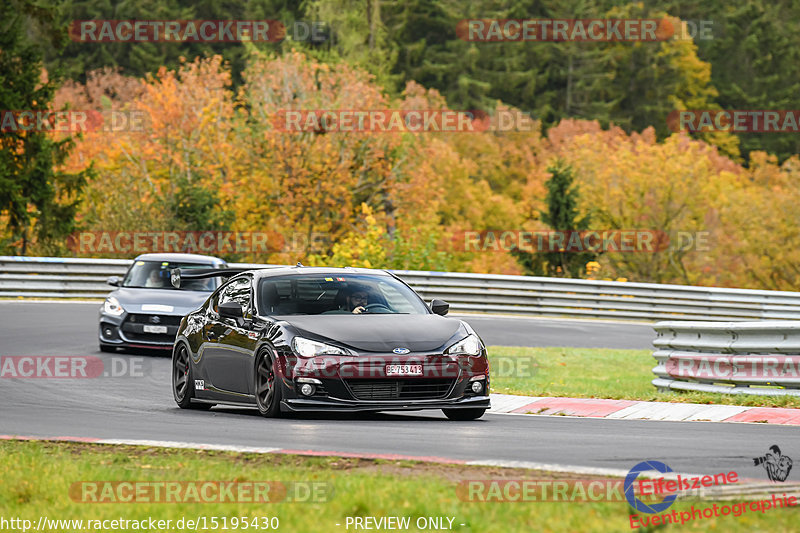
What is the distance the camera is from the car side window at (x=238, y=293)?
12.7 m

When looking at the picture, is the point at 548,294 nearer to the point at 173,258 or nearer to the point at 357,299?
the point at 173,258

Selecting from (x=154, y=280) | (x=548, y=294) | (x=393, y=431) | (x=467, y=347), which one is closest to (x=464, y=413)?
(x=467, y=347)

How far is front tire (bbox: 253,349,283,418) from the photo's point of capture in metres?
11.4

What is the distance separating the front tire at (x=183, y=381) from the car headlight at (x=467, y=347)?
3.20m

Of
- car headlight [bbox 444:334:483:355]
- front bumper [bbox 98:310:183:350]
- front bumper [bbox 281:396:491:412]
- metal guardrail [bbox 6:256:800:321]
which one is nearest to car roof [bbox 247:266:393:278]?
car headlight [bbox 444:334:483:355]

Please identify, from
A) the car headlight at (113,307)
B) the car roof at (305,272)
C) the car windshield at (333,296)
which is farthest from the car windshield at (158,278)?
the car windshield at (333,296)

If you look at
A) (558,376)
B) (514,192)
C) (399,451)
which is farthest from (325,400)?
(514,192)

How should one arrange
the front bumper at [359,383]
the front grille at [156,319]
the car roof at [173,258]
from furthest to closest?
the car roof at [173,258]
the front grille at [156,319]
the front bumper at [359,383]

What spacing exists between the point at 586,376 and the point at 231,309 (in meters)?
8.28

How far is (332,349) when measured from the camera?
1123 cm

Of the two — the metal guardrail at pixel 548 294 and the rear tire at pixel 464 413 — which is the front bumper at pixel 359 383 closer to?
the rear tire at pixel 464 413

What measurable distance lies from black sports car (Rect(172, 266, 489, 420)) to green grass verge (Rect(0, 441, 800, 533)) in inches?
86.0

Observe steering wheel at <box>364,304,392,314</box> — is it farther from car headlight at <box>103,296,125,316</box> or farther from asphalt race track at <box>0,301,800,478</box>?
car headlight at <box>103,296,125,316</box>

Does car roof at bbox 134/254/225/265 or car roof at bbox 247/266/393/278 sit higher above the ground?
car roof at bbox 247/266/393/278
